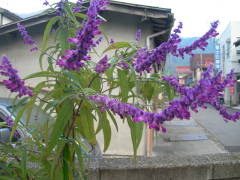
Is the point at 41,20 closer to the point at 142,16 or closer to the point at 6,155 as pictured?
the point at 142,16

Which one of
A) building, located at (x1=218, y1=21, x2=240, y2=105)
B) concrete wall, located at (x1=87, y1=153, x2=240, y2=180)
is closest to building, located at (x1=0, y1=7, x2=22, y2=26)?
concrete wall, located at (x1=87, y1=153, x2=240, y2=180)

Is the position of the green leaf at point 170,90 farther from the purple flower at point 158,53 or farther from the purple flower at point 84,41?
the purple flower at point 84,41

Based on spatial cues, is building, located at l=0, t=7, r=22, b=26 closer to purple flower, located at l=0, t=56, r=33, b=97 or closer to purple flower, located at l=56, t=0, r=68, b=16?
purple flower, located at l=56, t=0, r=68, b=16

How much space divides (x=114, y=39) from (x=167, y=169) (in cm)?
479

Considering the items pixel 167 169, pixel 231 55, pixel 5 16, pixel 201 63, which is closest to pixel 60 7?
pixel 167 169

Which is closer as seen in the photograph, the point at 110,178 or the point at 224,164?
the point at 110,178

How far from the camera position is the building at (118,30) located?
6.36 meters

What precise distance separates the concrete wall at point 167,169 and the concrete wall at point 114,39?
3.68 meters

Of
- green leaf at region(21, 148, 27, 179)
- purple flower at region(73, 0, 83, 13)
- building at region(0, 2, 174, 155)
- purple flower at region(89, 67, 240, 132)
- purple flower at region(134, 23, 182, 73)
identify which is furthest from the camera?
building at region(0, 2, 174, 155)

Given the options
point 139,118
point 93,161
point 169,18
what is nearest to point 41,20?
point 169,18

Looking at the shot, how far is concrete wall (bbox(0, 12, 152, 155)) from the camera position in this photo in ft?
21.8

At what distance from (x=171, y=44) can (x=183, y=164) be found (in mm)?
1681

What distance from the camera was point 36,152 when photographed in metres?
1.35

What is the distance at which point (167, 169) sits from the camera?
2445mm
